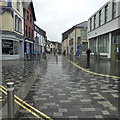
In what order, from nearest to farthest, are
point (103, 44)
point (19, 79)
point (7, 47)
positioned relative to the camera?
point (19, 79) < point (7, 47) < point (103, 44)

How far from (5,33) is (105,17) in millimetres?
16082

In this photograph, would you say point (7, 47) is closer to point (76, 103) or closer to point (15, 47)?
point (15, 47)

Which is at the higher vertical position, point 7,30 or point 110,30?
point 110,30

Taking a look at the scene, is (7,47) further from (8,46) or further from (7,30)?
(7,30)

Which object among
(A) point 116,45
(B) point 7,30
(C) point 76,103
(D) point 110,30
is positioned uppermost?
(D) point 110,30

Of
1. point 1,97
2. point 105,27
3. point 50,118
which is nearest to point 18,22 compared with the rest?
point 105,27

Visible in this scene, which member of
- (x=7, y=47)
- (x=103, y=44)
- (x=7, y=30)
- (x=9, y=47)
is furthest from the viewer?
(x=103, y=44)

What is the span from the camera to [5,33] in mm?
18734

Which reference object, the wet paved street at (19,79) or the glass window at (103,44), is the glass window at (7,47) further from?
the glass window at (103,44)

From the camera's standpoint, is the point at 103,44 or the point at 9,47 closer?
the point at 9,47

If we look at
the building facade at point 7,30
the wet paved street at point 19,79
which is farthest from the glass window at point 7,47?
the wet paved street at point 19,79

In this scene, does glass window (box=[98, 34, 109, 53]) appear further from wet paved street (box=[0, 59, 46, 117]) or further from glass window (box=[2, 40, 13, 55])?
glass window (box=[2, 40, 13, 55])

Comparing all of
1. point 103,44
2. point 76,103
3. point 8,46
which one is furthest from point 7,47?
point 76,103

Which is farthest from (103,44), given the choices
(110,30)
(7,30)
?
(7,30)
